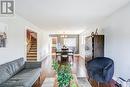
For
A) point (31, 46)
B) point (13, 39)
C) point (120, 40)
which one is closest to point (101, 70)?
point (120, 40)

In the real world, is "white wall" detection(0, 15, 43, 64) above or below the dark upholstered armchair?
above

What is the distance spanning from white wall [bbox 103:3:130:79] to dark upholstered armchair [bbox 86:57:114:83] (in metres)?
0.34

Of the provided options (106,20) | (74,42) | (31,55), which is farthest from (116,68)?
(74,42)

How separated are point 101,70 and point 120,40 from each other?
1.13 m

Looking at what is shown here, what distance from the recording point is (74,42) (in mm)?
18031

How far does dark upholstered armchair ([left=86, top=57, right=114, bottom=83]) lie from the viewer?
4714 mm

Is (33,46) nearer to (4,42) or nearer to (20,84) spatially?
(4,42)

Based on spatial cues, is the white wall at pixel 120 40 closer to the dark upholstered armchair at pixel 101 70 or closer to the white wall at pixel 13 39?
the dark upholstered armchair at pixel 101 70

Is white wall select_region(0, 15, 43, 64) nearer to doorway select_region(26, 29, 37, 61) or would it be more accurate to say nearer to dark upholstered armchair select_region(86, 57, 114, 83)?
dark upholstered armchair select_region(86, 57, 114, 83)

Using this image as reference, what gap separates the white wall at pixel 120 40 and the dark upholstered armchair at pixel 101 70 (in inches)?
13.4

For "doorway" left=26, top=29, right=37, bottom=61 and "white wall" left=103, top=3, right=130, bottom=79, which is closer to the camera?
"white wall" left=103, top=3, right=130, bottom=79

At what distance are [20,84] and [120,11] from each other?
3.66 meters

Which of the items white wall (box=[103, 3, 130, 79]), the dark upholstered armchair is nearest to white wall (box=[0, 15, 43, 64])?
the dark upholstered armchair

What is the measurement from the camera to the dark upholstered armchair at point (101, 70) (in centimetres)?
471
